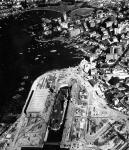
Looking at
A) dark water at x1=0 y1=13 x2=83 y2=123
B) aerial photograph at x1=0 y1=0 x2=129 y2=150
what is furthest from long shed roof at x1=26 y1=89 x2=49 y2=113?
dark water at x1=0 y1=13 x2=83 y2=123

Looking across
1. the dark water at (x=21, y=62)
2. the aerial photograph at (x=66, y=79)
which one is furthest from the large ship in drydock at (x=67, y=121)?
the dark water at (x=21, y=62)

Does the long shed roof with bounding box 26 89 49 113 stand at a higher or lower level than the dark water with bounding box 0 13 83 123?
lower

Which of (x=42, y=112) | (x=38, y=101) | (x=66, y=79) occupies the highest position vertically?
(x=66, y=79)

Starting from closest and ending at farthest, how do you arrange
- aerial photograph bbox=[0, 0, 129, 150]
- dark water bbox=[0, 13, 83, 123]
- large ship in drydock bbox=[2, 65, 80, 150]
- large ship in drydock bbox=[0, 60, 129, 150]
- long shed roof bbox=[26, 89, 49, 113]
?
large ship in drydock bbox=[0, 60, 129, 150] → aerial photograph bbox=[0, 0, 129, 150] → large ship in drydock bbox=[2, 65, 80, 150] → long shed roof bbox=[26, 89, 49, 113] → dark water bbox=[0, 13, 83, 123]

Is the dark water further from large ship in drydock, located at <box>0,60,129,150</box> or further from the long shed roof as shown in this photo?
large ship in drydock, located at <box>0,60,129,150</box>

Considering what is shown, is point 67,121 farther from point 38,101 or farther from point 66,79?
point 66,79

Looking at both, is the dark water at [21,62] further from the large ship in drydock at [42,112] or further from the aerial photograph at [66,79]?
the large ship in drydock at [42,112]

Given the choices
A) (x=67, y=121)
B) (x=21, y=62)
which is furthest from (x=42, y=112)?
(x=21, y=62)

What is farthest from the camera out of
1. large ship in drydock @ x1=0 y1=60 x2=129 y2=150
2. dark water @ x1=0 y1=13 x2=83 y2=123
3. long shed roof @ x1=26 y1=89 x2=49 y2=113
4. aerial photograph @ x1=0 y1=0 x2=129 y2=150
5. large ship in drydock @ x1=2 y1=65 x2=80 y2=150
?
dark water @ x1=0 y1=13 x2=83 y2=123
